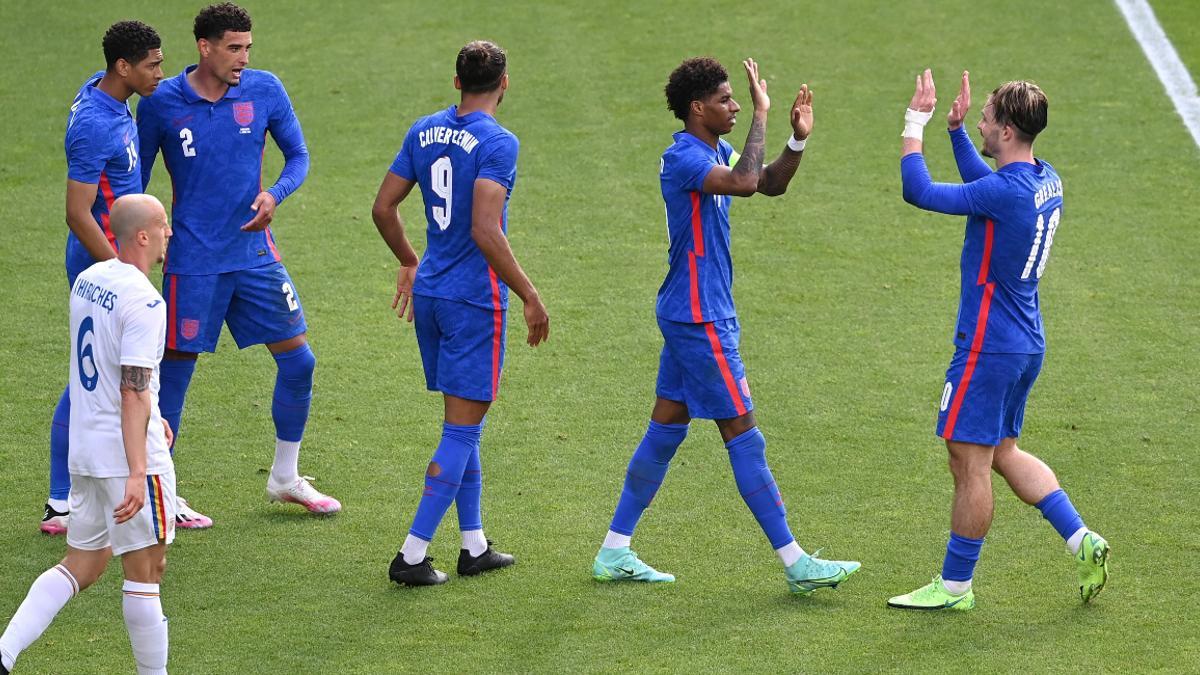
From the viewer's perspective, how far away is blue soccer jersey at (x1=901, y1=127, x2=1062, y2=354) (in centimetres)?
548

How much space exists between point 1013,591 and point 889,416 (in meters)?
1.84

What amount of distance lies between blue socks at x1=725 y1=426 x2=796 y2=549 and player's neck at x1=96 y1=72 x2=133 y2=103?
2.88m

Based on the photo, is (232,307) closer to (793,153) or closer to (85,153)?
(85,153)

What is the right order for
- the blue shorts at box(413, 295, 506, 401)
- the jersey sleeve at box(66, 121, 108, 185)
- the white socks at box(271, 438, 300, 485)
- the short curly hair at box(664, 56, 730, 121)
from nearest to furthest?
the short curly hair at box(664, 56, 730, 121) < the blue shorts at box(413, 295, 506, 401) < the jersey sleeve at box(66, 121, 108, 185) < the white socks at box(271, 438, 300, 485)

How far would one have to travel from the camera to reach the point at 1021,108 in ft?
18.0

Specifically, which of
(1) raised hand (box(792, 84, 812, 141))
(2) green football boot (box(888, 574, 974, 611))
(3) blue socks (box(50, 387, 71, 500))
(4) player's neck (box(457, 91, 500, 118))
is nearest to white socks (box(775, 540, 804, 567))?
(2) green football boot (box(888, 574, 974, 611))

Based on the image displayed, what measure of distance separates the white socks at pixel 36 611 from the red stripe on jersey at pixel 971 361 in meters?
3.15

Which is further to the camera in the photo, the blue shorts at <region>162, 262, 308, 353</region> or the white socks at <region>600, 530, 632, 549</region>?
the blue shorts at <region>162, 262, 308, 353</region>

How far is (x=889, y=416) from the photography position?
7641 mm

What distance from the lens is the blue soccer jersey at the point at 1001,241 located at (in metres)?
5.48

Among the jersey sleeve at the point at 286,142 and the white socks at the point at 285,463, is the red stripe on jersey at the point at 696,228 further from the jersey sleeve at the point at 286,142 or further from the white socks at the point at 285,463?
the white socks at the point at 285,463

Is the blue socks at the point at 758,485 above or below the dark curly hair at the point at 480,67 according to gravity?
below

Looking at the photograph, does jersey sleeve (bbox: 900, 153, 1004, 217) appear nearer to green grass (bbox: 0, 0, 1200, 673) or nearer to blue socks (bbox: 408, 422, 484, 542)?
green grass (bbox: 0, 0, 1200, 673)

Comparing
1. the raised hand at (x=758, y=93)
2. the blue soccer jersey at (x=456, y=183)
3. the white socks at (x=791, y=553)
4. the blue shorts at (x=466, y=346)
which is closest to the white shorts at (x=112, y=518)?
the blue shorts at (x=466, y=346)
